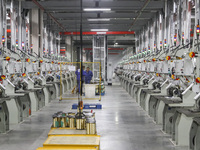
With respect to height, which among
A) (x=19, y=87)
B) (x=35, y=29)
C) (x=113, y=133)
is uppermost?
(x=35, y=29)

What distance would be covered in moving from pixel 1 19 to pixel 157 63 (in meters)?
5.26

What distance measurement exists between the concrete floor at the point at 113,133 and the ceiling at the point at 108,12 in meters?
3.57

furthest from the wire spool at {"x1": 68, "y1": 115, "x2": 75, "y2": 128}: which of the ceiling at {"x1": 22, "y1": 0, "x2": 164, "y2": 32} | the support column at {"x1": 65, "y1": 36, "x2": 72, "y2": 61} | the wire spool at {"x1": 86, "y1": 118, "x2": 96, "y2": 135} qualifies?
the support column at {"x1": 65, "y1": 36, "x2": 72, "y2": 61}

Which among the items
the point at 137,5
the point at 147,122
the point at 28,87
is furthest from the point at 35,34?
the point at 147,122

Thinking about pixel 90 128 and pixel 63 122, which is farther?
pixel 63 122

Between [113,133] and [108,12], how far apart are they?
7.97m

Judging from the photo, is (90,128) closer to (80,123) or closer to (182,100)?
(80,123)

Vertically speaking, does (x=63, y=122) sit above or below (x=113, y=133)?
above

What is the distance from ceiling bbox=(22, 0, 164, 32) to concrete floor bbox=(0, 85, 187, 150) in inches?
141

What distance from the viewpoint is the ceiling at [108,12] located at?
38.2ft

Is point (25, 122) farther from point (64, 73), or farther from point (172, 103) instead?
point (64, 73)

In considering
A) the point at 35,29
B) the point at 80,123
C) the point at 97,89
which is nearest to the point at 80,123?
the point at 80,123

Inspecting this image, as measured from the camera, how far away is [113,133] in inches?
270

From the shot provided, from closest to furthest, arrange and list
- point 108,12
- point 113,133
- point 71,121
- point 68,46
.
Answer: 1. point 71,121
2. point 113,133
3. point 108,12
4. point 68,46
